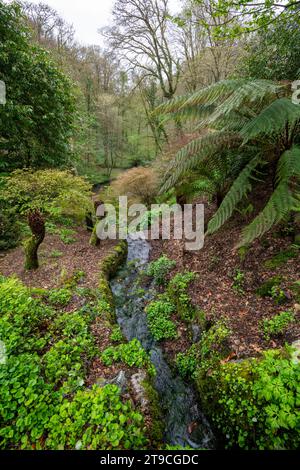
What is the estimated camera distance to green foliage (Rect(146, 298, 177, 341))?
117 inches

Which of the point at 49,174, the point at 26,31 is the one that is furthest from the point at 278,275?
the point at 26,31

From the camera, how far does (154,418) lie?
1771 millimetres

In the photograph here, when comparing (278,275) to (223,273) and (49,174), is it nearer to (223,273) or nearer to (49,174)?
(223,273)

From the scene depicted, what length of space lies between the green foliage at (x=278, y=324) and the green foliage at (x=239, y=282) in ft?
1.80

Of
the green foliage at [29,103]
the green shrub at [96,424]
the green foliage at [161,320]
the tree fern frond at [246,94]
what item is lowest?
the green foliage at [161,320]

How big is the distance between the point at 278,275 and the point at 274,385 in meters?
1.36

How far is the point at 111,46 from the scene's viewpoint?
833 centimetres

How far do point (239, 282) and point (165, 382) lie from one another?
4.89ft

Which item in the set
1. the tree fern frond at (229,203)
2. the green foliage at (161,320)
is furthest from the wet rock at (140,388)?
the tree fern frond at (229,203)

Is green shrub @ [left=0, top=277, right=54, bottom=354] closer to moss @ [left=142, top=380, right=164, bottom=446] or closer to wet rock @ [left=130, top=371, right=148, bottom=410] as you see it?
wet rock @ [left=130, top=371, right=148, bottom=410]

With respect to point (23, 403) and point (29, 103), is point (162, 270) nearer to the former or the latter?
point (23, 403)

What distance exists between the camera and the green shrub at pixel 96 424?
1.44 m

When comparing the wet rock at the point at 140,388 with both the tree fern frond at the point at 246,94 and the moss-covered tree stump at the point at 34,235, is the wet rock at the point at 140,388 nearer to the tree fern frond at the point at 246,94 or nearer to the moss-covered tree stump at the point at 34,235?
the tree fern frond at the point at 246,94

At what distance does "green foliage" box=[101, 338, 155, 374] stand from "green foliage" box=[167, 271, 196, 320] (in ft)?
3.13
